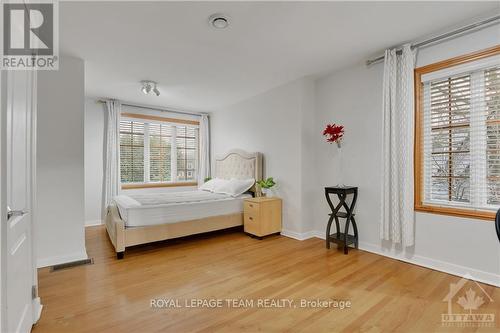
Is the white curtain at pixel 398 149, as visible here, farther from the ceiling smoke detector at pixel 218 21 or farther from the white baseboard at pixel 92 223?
the white baseboard at pixel 92 223

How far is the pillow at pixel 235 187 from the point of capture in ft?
14.6

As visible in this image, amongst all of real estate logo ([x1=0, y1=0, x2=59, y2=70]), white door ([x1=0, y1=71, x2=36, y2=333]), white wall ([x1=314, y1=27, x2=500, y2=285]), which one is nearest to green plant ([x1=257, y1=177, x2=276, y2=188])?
white wall ([x1=314, y1=27, x2=500, y2=285])

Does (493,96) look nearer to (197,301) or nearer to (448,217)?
(448,217)

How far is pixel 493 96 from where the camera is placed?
7.92 feet

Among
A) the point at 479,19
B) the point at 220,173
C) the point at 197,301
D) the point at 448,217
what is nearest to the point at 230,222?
the point at 220,173

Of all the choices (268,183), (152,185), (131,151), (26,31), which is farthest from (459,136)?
(131,151)

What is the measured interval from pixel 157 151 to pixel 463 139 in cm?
532

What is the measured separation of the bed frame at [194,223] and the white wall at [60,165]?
0.45 metres

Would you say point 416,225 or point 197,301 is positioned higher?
point 416,225

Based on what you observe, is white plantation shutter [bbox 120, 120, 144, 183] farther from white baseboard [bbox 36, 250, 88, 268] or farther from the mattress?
white baseboard [bbox 36, 250, 88, 268]

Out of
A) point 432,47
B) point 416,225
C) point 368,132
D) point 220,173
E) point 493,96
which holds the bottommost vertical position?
point 416,225

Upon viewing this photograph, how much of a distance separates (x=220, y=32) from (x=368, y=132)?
2.20 meters

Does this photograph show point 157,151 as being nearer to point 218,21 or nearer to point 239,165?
point 239,165

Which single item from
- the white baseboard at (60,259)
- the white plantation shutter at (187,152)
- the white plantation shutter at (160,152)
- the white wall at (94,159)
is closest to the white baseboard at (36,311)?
the white baseboard at (60,259)
